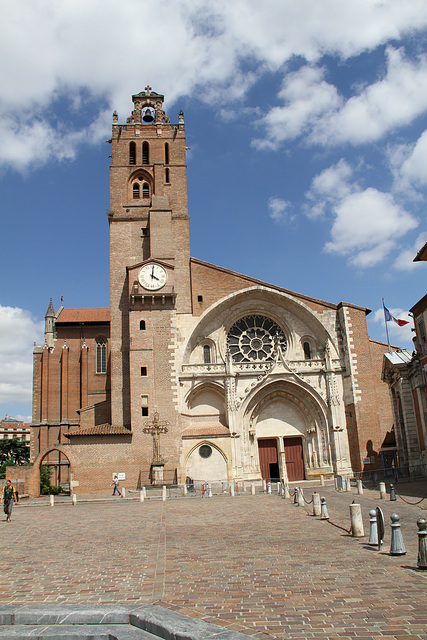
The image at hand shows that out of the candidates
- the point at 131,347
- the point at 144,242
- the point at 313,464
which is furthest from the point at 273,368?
the point at 144,242

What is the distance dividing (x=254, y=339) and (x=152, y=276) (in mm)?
8405

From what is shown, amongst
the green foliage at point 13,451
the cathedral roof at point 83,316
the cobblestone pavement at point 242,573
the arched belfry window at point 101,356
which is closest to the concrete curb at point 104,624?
the cobblestone pavement at point 242,573

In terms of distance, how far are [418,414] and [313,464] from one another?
8414mm

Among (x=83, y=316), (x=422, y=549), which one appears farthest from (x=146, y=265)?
(x=422, y=549)

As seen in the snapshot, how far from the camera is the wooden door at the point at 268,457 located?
35.2 m

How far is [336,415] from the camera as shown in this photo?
34.3 meters

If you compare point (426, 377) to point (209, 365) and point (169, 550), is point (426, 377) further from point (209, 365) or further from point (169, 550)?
point (169, 550)

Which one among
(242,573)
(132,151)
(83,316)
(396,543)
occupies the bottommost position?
(242,573)

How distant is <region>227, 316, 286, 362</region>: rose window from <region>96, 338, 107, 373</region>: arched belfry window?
15.2 m

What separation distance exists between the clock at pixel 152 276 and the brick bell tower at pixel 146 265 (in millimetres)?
65

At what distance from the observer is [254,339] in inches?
1460

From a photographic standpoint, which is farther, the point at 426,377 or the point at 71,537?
the point at 426,377

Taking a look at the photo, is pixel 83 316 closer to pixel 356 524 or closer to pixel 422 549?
pixel 356 524

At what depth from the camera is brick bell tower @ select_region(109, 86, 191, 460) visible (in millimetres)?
32594
